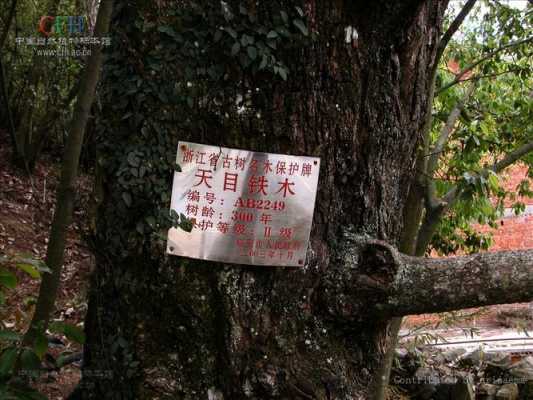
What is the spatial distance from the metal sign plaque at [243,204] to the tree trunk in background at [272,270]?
3 cm

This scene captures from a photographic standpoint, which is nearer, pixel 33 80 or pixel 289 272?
pixel 289 272

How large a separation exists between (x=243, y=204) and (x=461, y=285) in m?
0.76

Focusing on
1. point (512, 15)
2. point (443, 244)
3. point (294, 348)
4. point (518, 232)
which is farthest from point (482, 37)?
→ point (294, 348)

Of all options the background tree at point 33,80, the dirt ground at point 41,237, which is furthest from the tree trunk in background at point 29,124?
the dirt ground at point 41,237

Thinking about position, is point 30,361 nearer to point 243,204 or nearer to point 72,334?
point 72,334

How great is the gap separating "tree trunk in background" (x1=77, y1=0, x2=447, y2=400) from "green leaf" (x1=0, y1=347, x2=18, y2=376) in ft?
0.94

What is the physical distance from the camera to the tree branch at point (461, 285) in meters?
1.93

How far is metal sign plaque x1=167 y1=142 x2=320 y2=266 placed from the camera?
189cm

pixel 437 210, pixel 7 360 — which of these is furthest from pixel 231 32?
pixel 437 210

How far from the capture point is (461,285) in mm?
1930

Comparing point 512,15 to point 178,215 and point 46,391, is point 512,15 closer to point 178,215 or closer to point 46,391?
point 178,215

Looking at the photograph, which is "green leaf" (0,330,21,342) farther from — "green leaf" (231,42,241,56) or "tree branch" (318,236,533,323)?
"green leaf" (231,42,241,56)

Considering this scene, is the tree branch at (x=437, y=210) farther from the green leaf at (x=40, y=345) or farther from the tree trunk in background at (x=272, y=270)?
the green leaf at (x=40, y=345)

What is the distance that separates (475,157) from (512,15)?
116 cm
